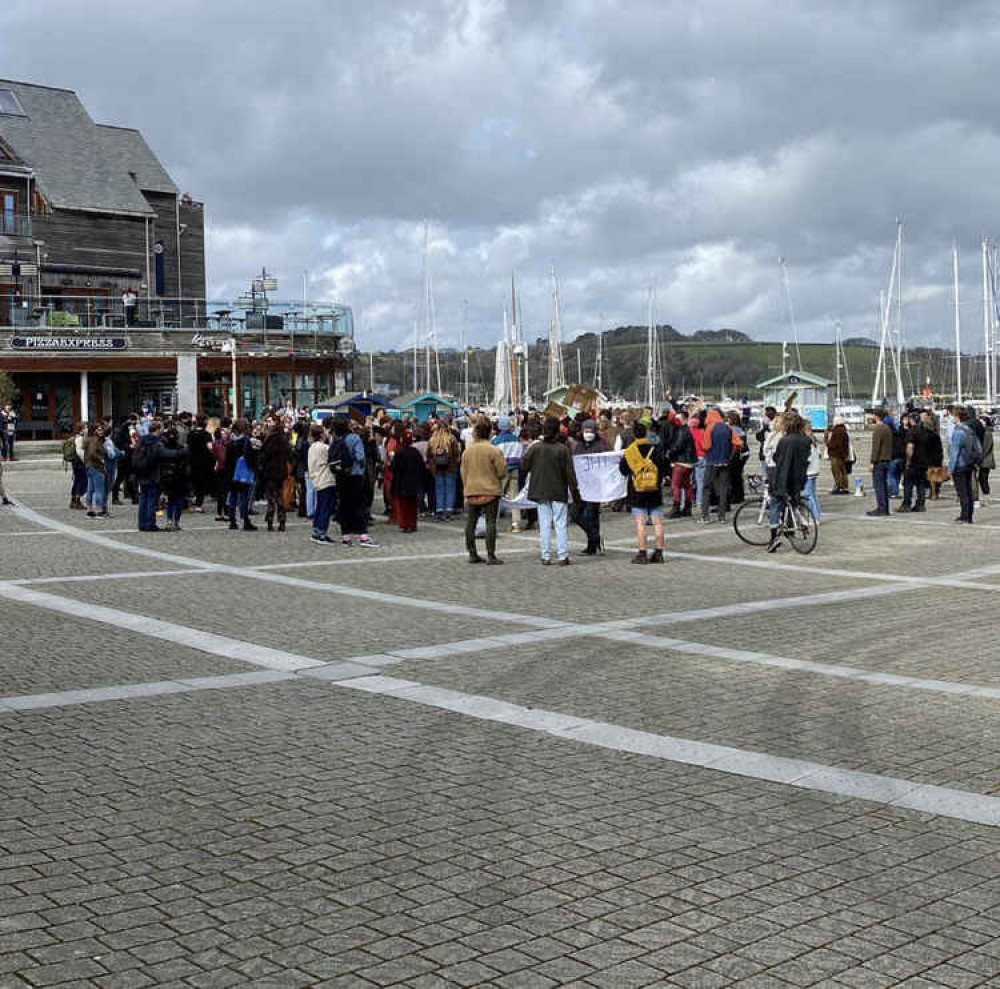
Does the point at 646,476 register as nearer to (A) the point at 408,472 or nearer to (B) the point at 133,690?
(A) the point at 408,472

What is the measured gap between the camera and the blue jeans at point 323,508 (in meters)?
18.2

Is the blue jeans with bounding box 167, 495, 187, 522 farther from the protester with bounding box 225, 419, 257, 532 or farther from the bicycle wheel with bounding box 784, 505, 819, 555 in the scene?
the bicycle wheel with bounding box 784, 505, 819, 555

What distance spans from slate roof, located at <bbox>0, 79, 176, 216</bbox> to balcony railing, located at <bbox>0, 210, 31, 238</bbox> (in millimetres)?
1861

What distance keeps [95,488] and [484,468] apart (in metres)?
9.67

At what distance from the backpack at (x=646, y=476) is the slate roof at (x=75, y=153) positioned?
4657cm

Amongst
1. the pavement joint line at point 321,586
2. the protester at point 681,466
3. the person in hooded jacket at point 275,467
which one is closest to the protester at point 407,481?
the person in hooded jacket at point 275,467

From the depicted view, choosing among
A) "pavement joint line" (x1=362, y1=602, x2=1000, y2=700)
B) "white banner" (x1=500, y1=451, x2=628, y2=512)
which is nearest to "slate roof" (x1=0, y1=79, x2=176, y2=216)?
"white banner" (x1=500, y1=451, x2=628, y2=512)

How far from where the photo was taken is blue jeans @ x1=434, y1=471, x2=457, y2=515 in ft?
73.2

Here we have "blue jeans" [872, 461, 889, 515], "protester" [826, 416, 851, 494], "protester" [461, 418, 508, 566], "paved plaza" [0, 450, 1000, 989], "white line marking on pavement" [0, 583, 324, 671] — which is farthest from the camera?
"protester" [826, 416, 851, 494]

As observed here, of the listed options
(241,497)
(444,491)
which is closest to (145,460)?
(241,497)

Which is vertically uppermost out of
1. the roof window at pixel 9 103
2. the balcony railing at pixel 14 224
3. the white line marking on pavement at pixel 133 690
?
the roof window at pixel 9 103

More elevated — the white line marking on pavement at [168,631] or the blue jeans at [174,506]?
the blue jeans at [174,506]

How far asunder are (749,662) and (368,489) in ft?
35.4

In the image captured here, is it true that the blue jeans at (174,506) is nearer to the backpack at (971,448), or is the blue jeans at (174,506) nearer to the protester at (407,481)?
the protester at (407,481)
